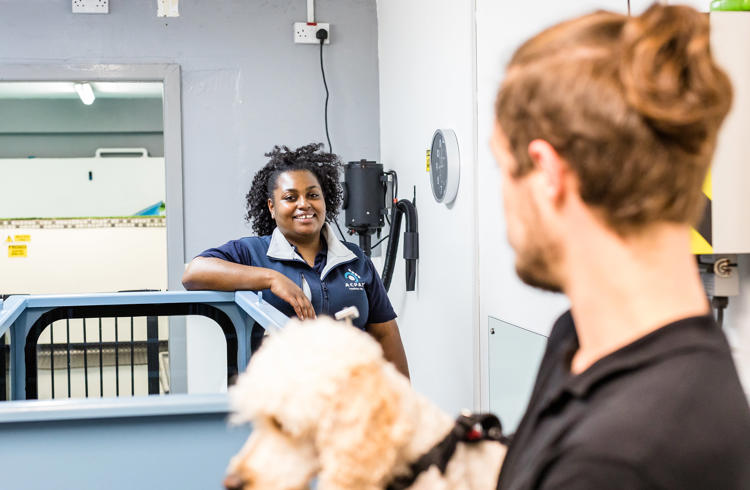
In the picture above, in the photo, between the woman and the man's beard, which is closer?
the man's beard

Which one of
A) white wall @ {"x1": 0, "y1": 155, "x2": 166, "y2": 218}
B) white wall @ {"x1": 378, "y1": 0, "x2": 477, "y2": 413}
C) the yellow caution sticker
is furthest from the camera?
white wall @ {"x1": 0, "y1": 155, "x2": 166, "y2": 218}

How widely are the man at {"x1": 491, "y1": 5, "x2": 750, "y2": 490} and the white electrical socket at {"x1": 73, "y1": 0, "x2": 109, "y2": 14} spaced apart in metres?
3.55

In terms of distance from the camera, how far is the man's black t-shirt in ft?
1.38

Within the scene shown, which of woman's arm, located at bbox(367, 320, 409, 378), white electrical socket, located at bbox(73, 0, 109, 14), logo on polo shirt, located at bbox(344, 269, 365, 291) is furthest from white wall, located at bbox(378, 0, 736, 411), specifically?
white electrical socket, located at bbox(73, 0, 109, 14)

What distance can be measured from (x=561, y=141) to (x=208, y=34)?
3465 mm

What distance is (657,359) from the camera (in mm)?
446

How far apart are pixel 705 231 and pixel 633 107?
634 mm

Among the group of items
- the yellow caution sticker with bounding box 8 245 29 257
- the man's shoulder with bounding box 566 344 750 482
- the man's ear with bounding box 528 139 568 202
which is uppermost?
the man's ear with bounding box 528 139 568 202

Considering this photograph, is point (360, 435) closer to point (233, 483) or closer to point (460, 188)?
point (233, 483)

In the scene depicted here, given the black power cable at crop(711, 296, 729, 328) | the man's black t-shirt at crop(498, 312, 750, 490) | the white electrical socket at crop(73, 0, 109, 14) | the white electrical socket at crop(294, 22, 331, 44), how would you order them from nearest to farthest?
1. the man's black t-shirt at crop(498, 312, 750, 490)
2. the black power cable at crop(711, 296, 729, 328)
3. the white electrical socket at crop(73, 0, 109, 14)
4. the white electrical socket at crop(294, 22, 331, 44)

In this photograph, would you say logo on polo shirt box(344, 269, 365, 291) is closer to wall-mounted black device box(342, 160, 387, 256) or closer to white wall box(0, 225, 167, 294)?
wall-mounted black device box(342, 160, 387, 256)

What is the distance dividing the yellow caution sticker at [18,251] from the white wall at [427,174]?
263 centimetres

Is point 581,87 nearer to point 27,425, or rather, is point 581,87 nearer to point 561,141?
point 561,141

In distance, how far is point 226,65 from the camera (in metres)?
3.60
